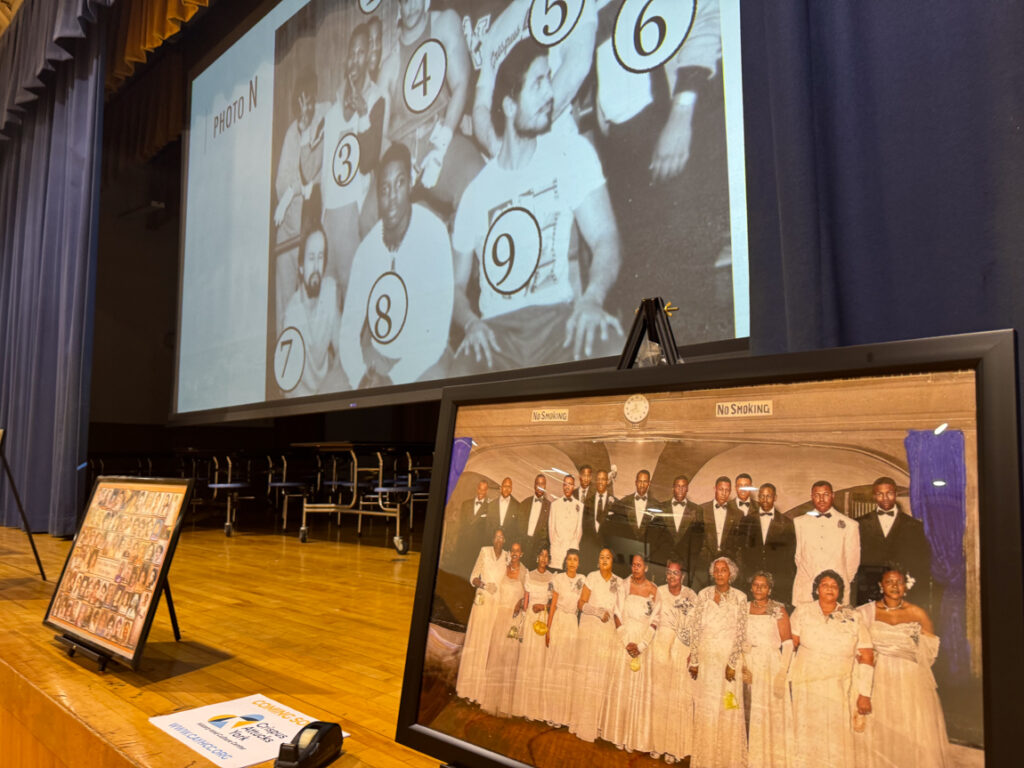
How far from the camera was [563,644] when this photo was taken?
699 mm

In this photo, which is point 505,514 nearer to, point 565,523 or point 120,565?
point 565,523

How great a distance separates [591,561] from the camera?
27.9 inches

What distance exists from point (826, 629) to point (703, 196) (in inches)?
70.1

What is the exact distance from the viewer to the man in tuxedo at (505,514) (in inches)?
30.6

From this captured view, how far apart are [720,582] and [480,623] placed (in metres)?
0.27

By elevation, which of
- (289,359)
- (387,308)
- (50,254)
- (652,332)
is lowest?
(652,332)

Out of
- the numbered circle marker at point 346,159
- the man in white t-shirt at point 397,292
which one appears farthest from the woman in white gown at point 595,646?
the numbered circle marker at point 346,159

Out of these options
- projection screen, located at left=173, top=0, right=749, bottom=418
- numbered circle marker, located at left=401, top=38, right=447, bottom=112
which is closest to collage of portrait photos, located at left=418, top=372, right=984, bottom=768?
projection screen, located at left=173, top=0, right=749, bottom=418

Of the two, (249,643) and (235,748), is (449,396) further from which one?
(249,643)

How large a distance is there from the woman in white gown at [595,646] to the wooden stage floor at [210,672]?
45 cm

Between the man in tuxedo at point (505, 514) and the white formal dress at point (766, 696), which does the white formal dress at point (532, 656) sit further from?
the white formal dress at point (766, 696)

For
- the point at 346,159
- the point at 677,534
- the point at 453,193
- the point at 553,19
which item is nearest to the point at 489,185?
the point at 453,193

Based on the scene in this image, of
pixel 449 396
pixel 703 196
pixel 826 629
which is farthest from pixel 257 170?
pixel 826 629

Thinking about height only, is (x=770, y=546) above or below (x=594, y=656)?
above
